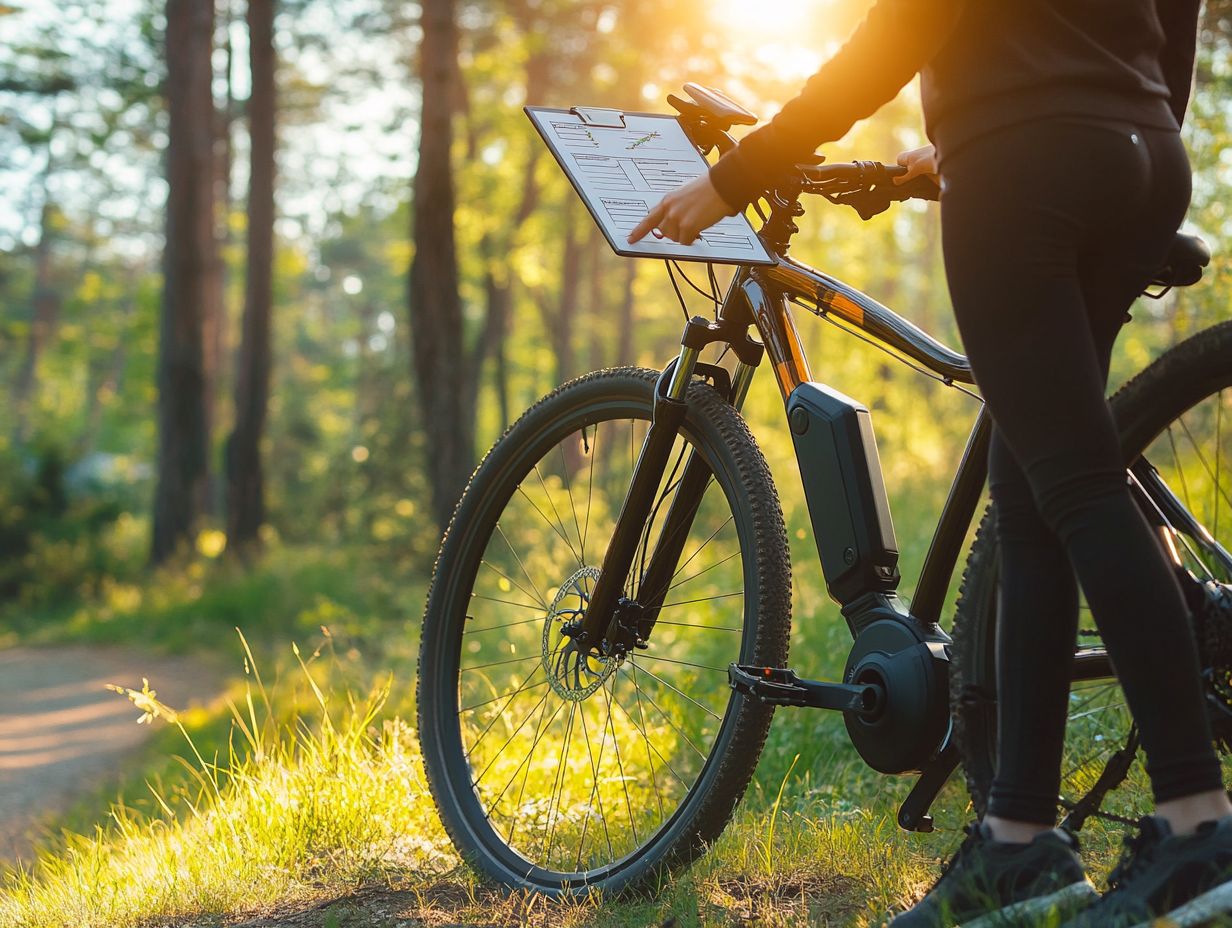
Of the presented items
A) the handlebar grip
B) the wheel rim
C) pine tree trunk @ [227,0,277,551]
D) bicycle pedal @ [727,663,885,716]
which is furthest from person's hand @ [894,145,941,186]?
pine tree trunk @ [227,0,277,551]

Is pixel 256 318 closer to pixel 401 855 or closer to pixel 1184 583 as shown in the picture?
pixel 401 855

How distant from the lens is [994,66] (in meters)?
1.89

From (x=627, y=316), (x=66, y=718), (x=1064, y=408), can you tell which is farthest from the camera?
(x=627, y=316)

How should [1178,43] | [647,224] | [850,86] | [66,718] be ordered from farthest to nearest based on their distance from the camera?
[66,718] → [647,224] → [1178,43] → [850,86]

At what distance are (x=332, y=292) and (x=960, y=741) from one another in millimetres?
54997

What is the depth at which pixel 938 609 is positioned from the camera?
2.45m

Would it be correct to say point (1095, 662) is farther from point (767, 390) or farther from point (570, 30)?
point (570, 30)

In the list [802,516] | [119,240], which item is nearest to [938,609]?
[802,516]

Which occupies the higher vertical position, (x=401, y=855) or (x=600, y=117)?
(x=600, y=117)

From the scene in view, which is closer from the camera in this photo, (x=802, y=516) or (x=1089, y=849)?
(x=1089, y=849)

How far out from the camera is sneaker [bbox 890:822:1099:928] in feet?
6.22

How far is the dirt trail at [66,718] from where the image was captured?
6.55 m

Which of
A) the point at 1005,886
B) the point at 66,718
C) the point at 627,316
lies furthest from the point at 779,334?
the point at 627,316

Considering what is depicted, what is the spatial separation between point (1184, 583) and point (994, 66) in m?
0.83
